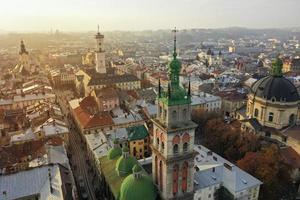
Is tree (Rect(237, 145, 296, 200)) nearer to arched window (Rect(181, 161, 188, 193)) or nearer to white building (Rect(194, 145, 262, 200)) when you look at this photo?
white building (Rect(194, 145, 262, 200))

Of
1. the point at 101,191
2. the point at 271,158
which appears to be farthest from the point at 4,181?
the point at 271,158

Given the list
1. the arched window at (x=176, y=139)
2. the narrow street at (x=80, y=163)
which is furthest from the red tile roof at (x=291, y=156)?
the narrow street at (x=80, y=163)

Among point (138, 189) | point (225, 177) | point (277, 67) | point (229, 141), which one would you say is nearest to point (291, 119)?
point (277, 67)

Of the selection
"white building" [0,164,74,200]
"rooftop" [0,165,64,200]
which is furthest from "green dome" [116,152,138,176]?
"rooftop" [0,165,64,200]

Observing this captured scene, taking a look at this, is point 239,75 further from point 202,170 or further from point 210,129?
point 202,170

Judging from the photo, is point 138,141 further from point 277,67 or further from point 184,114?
point 277,67
